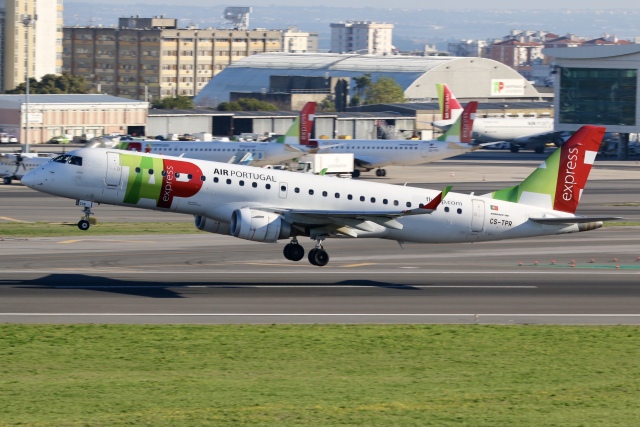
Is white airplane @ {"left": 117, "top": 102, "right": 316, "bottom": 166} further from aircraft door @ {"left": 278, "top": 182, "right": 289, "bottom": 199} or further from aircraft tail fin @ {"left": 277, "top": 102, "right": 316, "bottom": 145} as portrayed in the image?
aircraft door @ {"left": 278, "top": 182, "right": 289, "bottom": 199}

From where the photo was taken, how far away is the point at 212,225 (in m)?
42.5

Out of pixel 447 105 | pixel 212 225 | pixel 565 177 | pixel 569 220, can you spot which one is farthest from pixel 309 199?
pixel 447 105

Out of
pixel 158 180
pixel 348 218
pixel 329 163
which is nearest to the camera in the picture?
pixel 158 180

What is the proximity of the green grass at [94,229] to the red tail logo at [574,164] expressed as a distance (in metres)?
24.4

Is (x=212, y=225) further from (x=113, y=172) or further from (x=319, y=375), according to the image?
(x=319, y=375)

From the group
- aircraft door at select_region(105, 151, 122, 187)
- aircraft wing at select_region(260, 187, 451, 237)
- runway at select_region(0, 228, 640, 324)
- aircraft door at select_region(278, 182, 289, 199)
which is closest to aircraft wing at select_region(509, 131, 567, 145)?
runway at select_region(0, 228, 640, 324)

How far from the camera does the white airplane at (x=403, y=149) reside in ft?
349

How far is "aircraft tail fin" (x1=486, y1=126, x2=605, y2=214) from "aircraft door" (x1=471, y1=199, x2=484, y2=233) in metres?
1.27

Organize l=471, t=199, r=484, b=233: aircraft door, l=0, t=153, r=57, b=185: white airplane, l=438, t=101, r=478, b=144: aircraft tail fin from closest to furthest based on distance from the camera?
l=471, t=199, r=484, b=233: aircraft door → l=0, t=153, r=57, b=185: white airplane → l=438, t=101, r=478, b=144: aircraft tail fin

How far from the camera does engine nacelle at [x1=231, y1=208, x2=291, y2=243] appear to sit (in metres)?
40.6

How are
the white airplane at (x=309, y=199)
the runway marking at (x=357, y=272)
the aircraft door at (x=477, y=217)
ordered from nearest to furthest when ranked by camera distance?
the white airplane at (x=309, y=199) → the aircraft door at (x=477, y=217) → the runway marking at (x=357, y=272)

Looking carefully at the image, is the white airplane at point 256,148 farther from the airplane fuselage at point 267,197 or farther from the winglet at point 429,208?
the winglet at point 429,208

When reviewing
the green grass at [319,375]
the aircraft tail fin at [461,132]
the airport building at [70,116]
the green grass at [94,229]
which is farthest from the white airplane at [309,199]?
the airport building at [70,116]

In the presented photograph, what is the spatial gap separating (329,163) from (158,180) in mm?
61817
